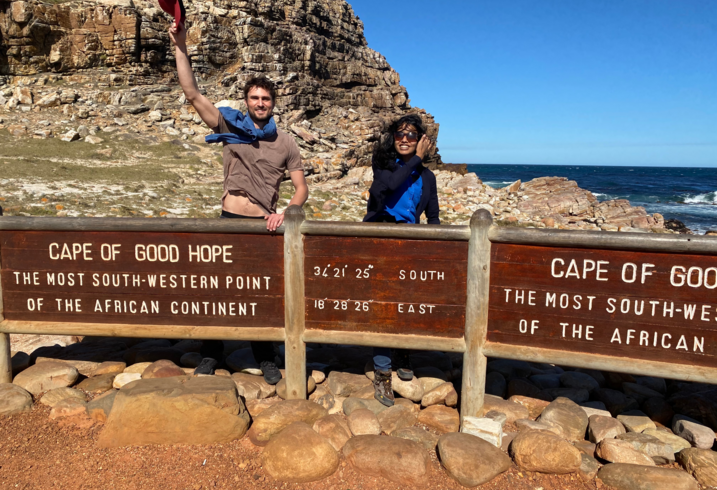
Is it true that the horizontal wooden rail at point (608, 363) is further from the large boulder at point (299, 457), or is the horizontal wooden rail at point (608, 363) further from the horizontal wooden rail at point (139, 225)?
the horizontal wooden rail at point (139, 225)

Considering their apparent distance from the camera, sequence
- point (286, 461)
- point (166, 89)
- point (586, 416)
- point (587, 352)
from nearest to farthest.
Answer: point (286, 461)
point (587, 352)
point (586, 416)
point (166, 89)

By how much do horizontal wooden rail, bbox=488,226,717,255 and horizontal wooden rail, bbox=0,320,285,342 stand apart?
179 centimetres

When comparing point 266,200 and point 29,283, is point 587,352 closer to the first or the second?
point 266,200

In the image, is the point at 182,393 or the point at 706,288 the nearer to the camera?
the point at 706,288

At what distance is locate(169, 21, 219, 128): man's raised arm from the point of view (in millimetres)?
3572

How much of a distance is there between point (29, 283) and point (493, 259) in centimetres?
351

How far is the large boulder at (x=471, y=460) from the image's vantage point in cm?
294

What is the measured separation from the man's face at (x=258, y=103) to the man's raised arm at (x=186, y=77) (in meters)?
0.26

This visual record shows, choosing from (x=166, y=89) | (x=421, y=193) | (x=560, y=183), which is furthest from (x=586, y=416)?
(x=166, y=89)

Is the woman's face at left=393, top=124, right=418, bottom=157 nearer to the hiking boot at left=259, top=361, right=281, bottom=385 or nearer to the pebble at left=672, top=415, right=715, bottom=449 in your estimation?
the hiking boot at left=259, top=361, right=281, bottom=385

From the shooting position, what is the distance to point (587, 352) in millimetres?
3285

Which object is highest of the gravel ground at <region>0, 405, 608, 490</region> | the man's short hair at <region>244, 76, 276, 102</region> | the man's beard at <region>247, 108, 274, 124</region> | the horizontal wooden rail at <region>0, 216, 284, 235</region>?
the man's short hair at <region>244, 76, 276, 102</region>

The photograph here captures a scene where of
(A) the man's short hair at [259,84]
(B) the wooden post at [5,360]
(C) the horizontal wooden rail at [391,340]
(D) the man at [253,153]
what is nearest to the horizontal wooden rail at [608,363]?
(C) the horizontal wooden rail at [391,340]

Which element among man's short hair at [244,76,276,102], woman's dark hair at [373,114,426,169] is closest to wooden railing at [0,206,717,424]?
woman's dark hair at [373,114,426,169]
